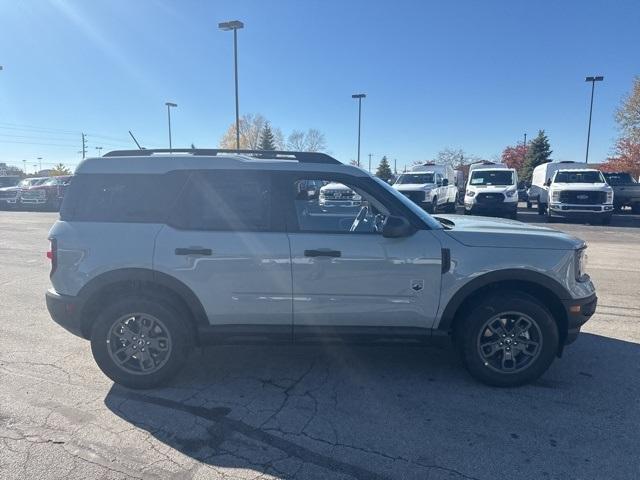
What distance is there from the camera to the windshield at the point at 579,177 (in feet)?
58.9

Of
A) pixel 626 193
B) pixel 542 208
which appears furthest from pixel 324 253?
pixel 626 193

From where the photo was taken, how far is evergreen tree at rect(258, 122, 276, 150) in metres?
57.9

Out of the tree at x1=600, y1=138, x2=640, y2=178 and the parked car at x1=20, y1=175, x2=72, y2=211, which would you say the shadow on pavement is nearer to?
the parked car at x1=20, y1=175, x2=72, y2=211

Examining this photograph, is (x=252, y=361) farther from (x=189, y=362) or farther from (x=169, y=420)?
(x=169, y=420)

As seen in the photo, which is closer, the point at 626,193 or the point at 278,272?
the point at 278,272

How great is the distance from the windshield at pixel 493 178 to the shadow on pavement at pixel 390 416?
16491mm

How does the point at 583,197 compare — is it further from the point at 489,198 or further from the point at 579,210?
the point at 489,198

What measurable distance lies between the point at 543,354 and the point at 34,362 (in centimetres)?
460

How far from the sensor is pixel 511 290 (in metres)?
3.66

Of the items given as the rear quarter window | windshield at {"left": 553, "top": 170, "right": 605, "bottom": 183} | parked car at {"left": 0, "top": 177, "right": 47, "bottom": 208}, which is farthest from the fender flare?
parked car at {"left": 0, "top": 177, "right": 47, "bottom": 208}

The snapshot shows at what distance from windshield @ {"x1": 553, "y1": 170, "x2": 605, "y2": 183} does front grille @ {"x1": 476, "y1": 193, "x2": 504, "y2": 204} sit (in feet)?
7.94

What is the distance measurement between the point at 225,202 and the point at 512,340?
264 cm

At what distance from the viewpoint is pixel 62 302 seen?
12.2 feet

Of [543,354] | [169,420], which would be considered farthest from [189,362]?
A: [543,354]
